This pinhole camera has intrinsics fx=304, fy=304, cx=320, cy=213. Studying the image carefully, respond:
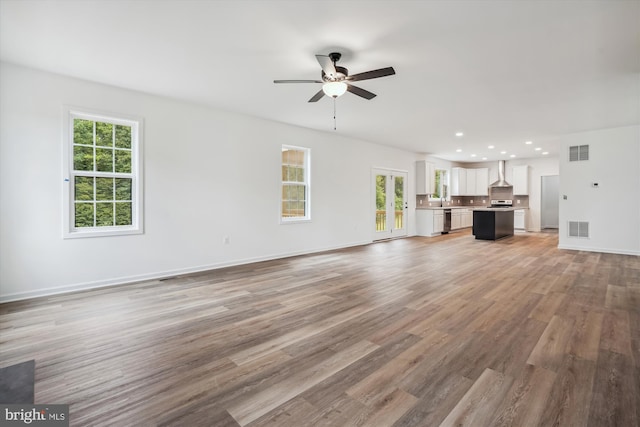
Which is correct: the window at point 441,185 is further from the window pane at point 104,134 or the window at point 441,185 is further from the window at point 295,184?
the window pane at point 104,134

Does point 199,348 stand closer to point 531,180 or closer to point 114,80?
point 114,80

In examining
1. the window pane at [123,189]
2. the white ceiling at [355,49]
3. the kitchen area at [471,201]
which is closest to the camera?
the white ceiling at [355,49]

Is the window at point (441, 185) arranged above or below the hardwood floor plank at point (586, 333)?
above

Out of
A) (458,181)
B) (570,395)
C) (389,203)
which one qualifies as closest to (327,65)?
(570,395)

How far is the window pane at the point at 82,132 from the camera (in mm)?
4117

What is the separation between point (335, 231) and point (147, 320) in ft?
16.3

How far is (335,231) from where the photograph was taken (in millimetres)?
7508

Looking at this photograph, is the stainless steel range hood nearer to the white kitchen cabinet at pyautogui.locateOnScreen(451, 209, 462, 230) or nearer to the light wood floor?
the white kitchen cabinet at pyautogui.locateOnScreen(451, 209, 462, 230)

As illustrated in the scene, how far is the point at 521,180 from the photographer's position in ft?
36.8

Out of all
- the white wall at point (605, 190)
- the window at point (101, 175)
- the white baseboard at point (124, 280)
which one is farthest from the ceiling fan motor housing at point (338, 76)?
the white wall at point (605, 190)

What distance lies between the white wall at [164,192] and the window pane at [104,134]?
10.4 inches

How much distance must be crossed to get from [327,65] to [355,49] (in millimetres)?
431

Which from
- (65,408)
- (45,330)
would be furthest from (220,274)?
(65,408)

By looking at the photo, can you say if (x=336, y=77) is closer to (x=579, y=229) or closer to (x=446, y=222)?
(x=579, y=229)
